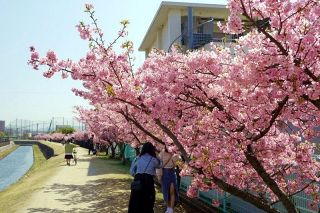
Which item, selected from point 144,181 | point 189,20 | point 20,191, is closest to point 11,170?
point 20,191

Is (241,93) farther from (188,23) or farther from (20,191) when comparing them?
(188,23)

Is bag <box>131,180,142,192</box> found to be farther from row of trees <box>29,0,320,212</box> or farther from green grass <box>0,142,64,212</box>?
green grass <box>0,142,64,212</box>

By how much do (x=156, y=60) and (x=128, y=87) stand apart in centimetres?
78

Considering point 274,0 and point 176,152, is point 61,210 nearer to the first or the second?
point 176,152

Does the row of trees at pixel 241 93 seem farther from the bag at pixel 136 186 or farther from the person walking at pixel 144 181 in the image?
the bag at pixel 136 186

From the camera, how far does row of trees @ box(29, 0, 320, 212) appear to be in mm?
4570

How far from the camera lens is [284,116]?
583cm

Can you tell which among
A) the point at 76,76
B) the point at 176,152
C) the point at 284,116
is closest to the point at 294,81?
the point at 284,116

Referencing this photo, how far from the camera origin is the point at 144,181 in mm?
8320

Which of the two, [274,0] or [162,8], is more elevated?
[162,8]

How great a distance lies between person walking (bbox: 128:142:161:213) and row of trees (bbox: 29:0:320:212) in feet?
2.50

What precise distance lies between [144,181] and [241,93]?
3.48m

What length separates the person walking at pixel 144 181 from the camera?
27.0ft

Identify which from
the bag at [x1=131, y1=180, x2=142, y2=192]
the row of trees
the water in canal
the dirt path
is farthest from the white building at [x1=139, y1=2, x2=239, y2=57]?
the water in canal
